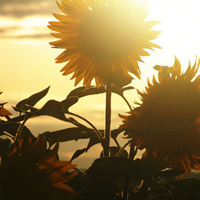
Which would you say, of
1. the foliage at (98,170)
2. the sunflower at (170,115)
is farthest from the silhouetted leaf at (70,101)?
the sunflower at (170,115)

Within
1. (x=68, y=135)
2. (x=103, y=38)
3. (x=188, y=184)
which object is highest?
(x=103, y=38)

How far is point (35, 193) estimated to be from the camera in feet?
2.47

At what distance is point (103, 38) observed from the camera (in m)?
1.21

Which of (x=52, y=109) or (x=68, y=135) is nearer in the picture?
(x=52, y=109)

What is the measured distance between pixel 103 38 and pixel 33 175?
0.59 meters

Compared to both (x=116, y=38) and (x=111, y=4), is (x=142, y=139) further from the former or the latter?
(x=111, y=4)

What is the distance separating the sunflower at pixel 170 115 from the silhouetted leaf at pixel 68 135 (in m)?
0.15

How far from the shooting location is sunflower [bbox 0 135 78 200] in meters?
0.74

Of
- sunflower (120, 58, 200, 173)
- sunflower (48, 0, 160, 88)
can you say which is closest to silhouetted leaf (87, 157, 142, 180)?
sunflower (120, 58, 200, 173)

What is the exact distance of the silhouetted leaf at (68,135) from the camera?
1013 millimetres

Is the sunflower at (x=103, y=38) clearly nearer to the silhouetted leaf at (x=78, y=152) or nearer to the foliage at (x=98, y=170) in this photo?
the foliage at (x=98, y=170)

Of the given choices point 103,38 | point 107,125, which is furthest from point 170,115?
point 103,38

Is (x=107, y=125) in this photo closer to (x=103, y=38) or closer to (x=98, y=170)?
(x=98, y=170)

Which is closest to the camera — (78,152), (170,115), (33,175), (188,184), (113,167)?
(33,175)
